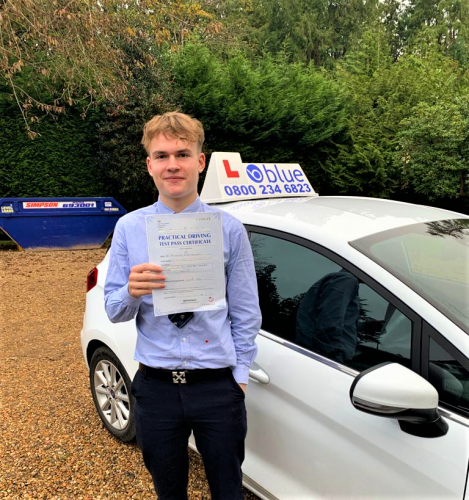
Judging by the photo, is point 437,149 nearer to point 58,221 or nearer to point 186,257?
point 58,221

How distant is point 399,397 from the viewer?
130 centimetres

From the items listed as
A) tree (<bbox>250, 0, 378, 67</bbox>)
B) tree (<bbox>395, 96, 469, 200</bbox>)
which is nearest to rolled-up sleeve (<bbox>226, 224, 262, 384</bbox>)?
tree (<bbox>395, 96, 469, 200</bbox>)

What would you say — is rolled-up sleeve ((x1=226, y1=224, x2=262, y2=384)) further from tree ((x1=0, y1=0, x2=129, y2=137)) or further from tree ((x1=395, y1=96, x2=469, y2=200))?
tree ((x1=395, y1=96, x2=469, y2=200))

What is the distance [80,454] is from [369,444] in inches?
77.7

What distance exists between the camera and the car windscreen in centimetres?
162

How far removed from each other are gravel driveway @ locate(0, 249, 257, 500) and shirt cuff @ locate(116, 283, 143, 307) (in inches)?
54.9

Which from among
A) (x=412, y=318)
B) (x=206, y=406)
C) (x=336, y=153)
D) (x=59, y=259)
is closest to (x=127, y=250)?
(x=206, y=406)

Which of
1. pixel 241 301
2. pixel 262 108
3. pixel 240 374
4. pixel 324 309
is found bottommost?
pixel 240 374

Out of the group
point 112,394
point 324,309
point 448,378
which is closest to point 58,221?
point 112,394

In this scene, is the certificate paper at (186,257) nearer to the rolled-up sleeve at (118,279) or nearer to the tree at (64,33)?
the rolled-up sleeve at (118,279)

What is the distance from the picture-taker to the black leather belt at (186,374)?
1.55m

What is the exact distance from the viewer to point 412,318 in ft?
5.03

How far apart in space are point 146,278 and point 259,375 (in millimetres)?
733

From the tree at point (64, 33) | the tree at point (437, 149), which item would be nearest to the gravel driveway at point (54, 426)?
the tree at point (64, 33)
